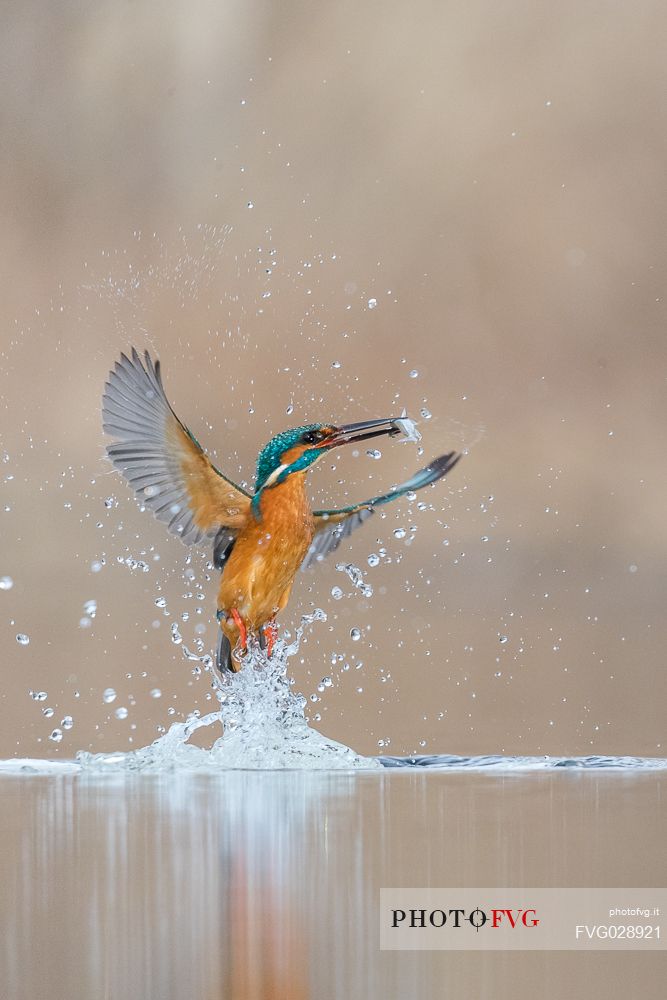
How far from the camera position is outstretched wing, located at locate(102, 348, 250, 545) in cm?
222

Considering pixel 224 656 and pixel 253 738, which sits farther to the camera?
pixel 224 656

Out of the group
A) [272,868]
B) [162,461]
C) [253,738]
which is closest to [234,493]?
[162,461]

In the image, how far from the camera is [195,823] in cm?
149

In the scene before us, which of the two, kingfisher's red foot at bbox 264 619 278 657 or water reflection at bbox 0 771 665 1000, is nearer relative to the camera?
water reflection at bbox 0 771 665 1000

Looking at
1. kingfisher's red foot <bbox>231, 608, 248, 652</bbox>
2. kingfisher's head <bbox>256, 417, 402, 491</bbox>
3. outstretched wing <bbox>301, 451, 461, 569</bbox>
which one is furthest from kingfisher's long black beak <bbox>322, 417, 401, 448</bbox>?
kingfisher's red foot <bbox>231, 608, 248, 652</bbox>

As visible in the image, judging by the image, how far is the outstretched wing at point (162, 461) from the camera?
222 centimetres

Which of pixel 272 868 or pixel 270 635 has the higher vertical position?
pixel 270 635

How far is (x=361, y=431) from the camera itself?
2229 mm

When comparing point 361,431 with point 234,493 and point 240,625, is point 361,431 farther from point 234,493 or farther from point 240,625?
point 240,625

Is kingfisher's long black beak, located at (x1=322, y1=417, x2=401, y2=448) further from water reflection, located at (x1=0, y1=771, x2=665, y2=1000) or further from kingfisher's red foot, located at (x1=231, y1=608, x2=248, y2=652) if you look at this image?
water reflection, located at (x1=0, y1=771, x2=665, y2=1000)

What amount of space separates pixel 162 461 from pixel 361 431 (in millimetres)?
332

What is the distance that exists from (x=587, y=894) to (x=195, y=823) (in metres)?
0.54

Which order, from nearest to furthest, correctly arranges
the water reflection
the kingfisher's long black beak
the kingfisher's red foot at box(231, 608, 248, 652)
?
1. the water reflection
2. the kingfisher's long black beak
3. the kingfisher's red foot at box(231, 608, 248, 652)

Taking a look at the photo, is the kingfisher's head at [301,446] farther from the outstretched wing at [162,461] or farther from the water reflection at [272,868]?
the water reflection at [272,868]
